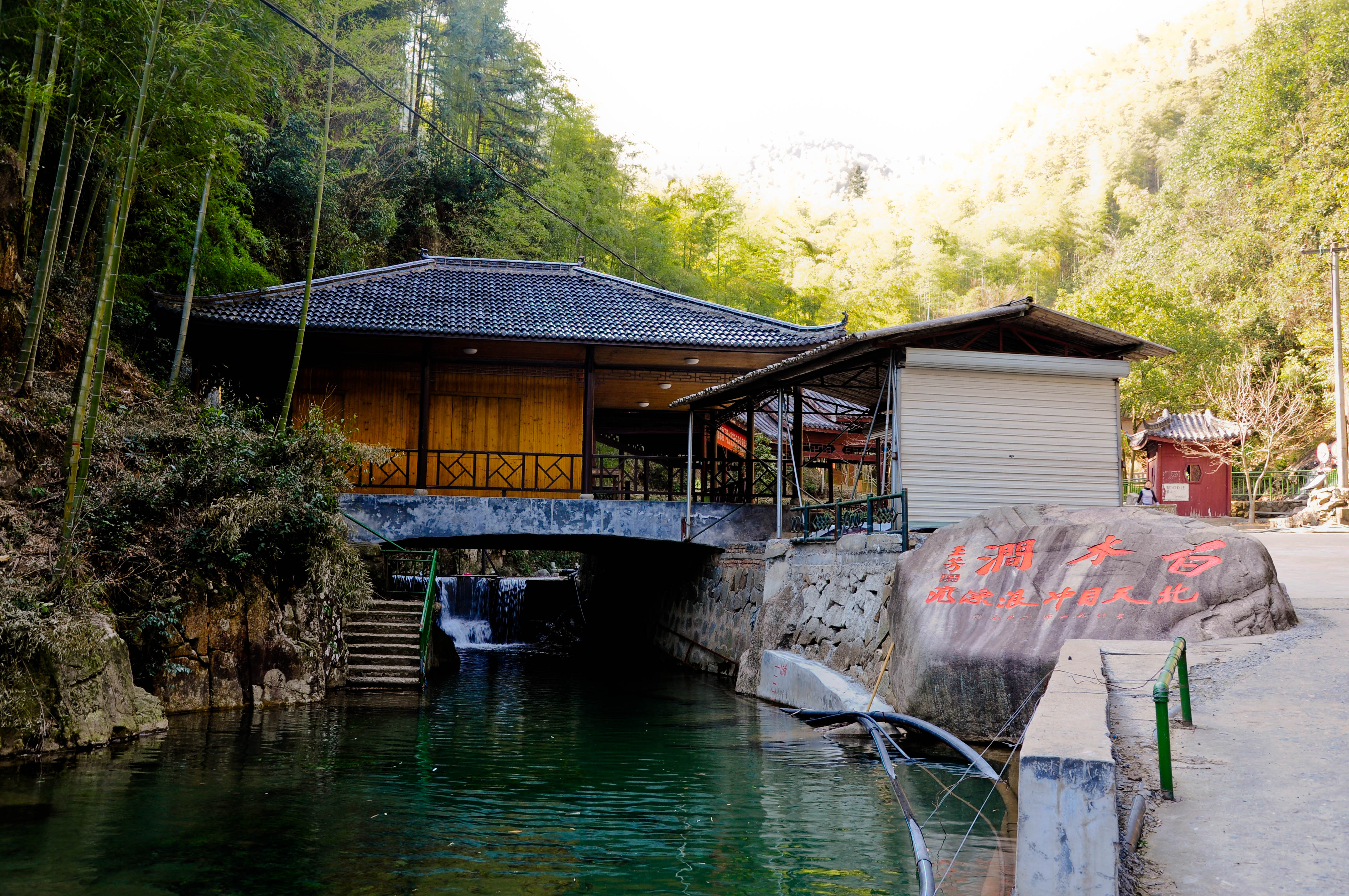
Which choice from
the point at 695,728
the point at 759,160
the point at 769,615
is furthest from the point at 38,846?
the point at 759,160

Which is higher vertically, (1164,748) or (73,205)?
(73,205)

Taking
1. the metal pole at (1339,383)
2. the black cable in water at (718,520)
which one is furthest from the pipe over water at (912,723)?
the metal pole at (1339,383)

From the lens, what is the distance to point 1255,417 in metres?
27.5

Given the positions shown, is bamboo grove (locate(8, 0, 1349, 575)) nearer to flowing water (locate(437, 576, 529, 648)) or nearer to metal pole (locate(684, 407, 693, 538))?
metal pole (locate(684, 407, 693, 538))

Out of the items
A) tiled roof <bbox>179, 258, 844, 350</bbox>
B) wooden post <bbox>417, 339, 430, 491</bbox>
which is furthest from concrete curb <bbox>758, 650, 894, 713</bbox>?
wooden post <bbox>417, 339, 430, 491</bbox>

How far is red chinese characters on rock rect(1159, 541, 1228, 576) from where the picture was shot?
27.4ft

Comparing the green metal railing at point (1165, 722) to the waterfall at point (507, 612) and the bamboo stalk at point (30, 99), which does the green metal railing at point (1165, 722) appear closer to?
the bamboo stalk at point (30, 99)

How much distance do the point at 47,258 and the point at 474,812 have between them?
8178 mm

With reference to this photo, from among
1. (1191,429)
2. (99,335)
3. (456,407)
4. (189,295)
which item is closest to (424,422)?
(456,407)

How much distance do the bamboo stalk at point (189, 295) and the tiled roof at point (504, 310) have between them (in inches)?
11.9

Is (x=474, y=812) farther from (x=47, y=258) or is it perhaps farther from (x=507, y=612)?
(x=507, y=612)

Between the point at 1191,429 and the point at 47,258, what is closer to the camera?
the point at 47,258

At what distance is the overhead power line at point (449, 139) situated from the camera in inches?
482

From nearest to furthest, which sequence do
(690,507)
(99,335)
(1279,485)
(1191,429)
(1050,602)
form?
(1050,602) → (99,335) → (690,507) → (1191,429) → (1279,485)
